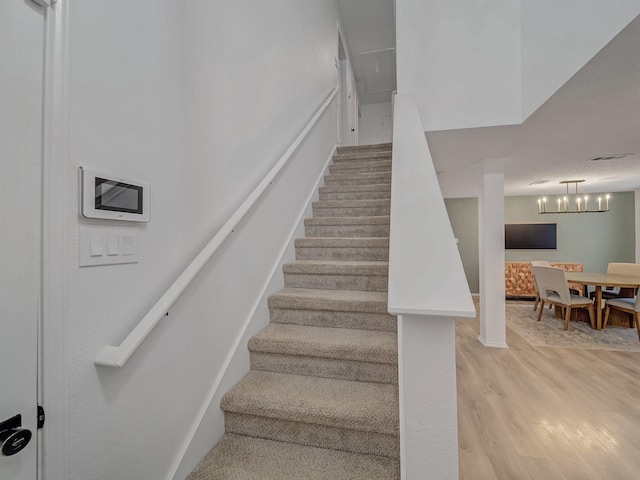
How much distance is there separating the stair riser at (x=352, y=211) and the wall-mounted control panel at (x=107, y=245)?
1.98m

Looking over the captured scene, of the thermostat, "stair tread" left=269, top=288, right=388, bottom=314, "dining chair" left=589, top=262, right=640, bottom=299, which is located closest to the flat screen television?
"dining chair" left=589, top=262, right=640, bottom=299

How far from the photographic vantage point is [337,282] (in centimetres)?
195

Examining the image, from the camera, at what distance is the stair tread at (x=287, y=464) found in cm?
105

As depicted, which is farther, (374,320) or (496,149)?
(496,149)

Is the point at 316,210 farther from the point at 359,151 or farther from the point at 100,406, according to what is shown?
the point at 100,406

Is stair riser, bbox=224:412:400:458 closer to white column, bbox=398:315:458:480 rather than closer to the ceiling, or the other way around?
white column, bbox=398:315:458:480

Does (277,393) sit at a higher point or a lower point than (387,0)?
lower

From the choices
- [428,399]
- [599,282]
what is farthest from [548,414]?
[599,282]

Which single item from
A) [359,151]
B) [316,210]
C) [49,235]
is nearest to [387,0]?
[359,151]

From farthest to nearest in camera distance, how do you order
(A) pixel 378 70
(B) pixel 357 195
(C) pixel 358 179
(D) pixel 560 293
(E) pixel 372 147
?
(A) pixel 378 70
(D) pixel 560 293
(E) pixel 372 147
(C) pixel 358 179
(B) pixel 357 195

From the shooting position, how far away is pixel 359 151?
13.2ft

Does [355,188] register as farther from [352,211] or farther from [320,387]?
[320,387]

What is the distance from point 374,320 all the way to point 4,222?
4.86 ft

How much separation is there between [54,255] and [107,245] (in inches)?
5.3
